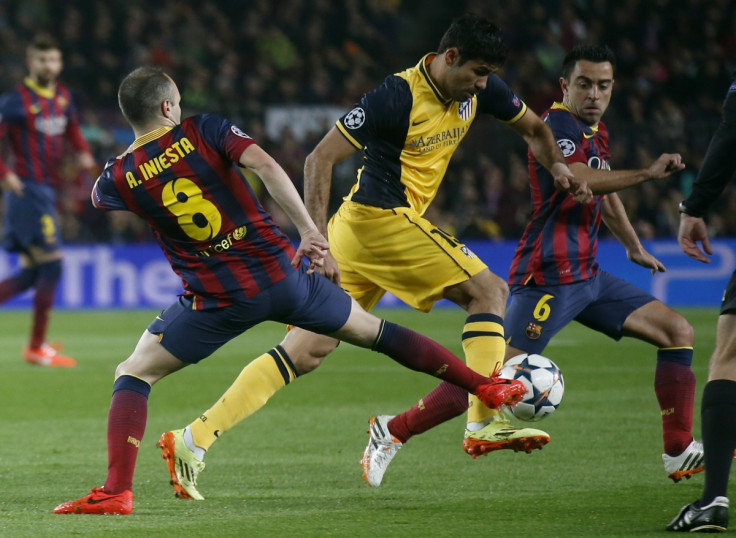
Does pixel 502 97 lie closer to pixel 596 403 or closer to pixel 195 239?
pixel 195 239

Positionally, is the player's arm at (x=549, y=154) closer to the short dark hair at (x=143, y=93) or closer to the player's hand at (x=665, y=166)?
the player's hand at (x=665, y=166)

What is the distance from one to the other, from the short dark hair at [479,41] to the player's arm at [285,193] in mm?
1261

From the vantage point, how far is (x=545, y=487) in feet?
17.5

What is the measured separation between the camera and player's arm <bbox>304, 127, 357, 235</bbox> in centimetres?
537

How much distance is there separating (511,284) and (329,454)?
132cm

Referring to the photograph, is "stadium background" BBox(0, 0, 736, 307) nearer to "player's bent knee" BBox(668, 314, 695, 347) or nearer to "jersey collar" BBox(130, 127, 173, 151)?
"player's bent knee" BBox(668, 314, 695, 347)

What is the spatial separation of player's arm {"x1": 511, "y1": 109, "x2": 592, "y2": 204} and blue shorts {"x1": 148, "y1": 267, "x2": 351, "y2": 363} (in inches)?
48.2

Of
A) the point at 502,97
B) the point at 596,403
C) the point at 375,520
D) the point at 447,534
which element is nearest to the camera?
the point at 447,534

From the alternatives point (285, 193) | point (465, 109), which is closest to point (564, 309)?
point (465, 109)

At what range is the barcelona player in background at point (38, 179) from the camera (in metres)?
10.3

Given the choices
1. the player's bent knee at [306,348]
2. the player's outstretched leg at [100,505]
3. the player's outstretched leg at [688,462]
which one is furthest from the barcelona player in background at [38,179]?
the player's outstretched leg at [688,462]

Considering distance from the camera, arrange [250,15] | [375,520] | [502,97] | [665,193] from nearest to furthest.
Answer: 1. [375,520]
2. [502,97]
3. [665,193]
4. [250,15]

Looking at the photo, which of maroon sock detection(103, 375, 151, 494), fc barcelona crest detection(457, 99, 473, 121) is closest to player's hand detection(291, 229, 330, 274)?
maroon sock detection(103, 375, 151, 494)

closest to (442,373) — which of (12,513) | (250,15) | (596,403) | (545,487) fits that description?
(545,487)
